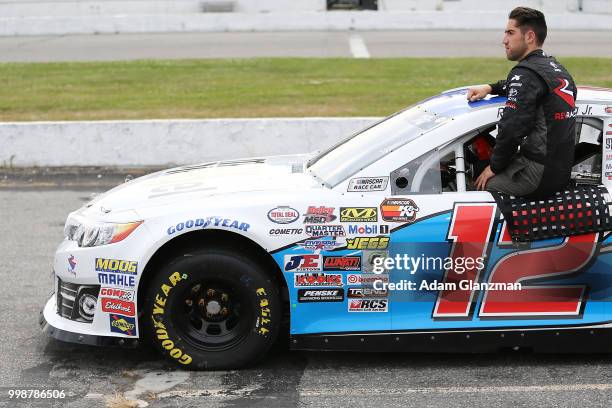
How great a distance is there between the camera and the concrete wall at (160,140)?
38.8ft

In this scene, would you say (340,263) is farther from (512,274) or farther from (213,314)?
(512,274)

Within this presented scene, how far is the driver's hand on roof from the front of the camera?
214 inches

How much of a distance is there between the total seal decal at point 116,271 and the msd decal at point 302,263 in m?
0.82

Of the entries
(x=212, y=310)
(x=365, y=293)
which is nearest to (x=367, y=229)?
(x=365, y=293)

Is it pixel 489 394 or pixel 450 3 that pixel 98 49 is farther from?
pixel 489 394

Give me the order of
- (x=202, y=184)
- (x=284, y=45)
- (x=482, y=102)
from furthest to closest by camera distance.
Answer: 1. (x=284, y=45)
2. (x=202, y=184)
3. (x=482, y=102)

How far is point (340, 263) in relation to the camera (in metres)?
5.09

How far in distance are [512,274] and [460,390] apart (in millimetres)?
680

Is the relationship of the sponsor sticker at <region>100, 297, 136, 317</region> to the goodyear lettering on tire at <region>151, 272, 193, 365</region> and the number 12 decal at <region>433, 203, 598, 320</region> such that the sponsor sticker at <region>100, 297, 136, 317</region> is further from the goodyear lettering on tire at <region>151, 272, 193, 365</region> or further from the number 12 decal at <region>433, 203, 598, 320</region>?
the number 12 decal at <region>433, 203, 598, 320</region>

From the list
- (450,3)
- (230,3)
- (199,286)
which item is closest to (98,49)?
(230,3)

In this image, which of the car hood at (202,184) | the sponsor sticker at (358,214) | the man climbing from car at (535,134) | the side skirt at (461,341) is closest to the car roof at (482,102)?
the man climbing from car at (535,134)

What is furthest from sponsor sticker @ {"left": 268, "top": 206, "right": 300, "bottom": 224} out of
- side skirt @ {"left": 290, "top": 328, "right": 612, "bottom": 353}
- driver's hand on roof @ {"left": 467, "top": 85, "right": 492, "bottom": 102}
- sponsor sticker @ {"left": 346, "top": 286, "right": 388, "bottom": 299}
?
driver's hand on roof @ {"left": 467, "top": 85, "right": 492, "bottom": 102}

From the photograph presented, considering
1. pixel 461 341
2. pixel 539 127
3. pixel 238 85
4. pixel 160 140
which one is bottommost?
pixel 461 341

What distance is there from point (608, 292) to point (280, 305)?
179 cm
